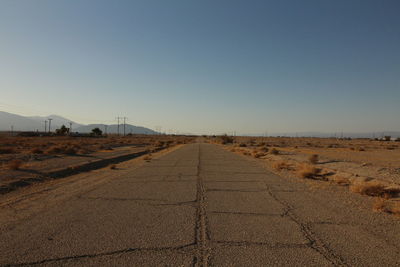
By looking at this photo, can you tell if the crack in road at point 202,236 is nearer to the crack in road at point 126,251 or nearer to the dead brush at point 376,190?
the crack in road at point 126,251

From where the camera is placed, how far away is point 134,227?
17.8 ft

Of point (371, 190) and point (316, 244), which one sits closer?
point (316, 244)

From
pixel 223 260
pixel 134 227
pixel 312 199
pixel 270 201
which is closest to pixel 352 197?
pixel 312 199

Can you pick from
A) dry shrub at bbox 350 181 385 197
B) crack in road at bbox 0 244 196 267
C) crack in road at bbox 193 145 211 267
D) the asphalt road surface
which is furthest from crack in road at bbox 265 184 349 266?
dry shrub at bbox 350 181 385 197

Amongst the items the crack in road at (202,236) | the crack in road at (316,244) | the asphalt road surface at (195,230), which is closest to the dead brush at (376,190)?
the asphalt road surface at (195,230)

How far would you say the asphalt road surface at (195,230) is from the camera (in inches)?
159

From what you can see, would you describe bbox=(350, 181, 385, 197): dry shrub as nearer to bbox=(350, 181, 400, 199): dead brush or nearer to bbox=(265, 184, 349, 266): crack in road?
bbox=(350, 181, 400, 199): dead brush

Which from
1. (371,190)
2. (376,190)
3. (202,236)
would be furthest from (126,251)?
(376,190)

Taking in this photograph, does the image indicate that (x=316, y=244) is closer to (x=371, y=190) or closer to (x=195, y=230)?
(x=195, y=230)

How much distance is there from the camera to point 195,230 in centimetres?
523

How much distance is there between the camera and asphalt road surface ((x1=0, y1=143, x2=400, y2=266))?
404 cm

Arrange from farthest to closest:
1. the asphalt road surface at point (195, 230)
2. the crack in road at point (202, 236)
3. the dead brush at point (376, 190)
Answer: the dead brush at point (376, 190), the asphalt road surface at point (195, 230), the crack in road at point (202, 236)

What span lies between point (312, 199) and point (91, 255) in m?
6.82

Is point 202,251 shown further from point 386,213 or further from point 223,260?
point 386,213
